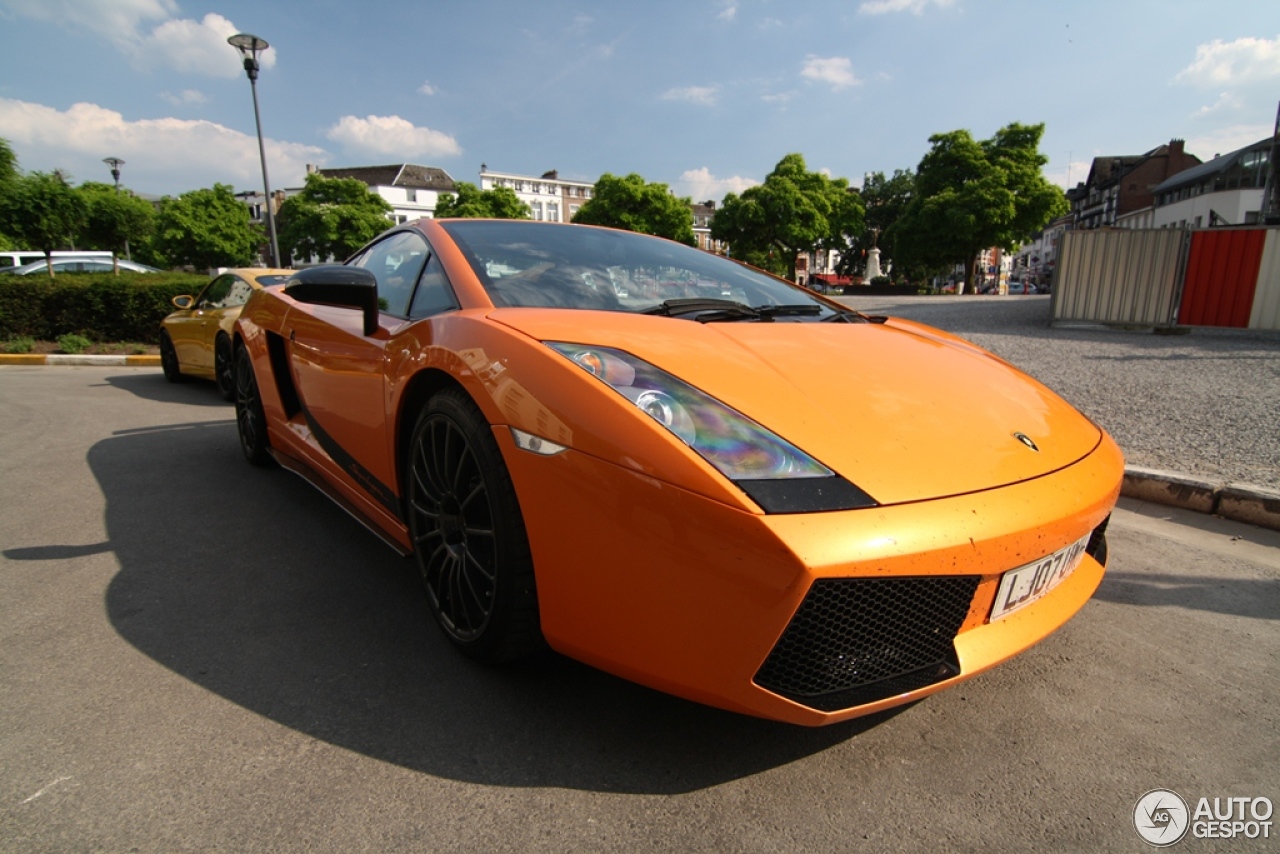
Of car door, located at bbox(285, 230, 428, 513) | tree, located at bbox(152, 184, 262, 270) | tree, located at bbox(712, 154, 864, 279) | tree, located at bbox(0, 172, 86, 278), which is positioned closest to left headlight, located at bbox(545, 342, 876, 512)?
car door, located at bbox(285, 230, 428, 513)

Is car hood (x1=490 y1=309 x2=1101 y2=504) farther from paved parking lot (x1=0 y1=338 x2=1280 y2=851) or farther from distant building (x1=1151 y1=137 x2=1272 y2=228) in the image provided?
distant building (x1=1151 y1=137 x2=1272 y2=228)

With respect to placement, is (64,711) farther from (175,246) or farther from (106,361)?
(175,246)

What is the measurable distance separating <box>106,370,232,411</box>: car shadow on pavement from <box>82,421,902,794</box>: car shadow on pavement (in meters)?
3.94

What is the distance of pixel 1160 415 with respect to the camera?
499cm

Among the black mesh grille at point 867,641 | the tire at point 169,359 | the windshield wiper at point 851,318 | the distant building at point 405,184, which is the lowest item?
the tire at point 169,359

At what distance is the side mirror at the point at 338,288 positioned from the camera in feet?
7.11

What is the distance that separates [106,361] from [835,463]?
1148cm

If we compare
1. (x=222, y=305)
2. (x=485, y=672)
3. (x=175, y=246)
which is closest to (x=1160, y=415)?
(x=485, y=672)

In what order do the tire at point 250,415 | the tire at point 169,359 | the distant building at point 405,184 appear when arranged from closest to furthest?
the tire at point 250,415
the tire at point 169,359
the distant building at point 405,184

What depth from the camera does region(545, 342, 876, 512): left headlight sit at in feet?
4.19

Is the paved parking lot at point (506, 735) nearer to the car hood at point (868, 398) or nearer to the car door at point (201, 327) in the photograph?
the car hood at point (868, 398)

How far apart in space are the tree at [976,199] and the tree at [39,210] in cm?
3687

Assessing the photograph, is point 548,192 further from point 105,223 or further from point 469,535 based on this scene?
point 469,535

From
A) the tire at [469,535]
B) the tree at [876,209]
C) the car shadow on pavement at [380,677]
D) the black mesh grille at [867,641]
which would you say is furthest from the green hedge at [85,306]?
the tree at [876,209]
